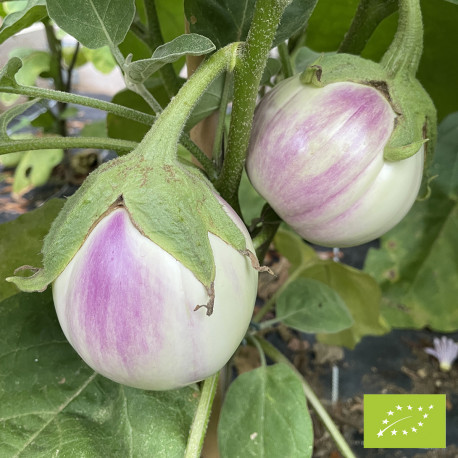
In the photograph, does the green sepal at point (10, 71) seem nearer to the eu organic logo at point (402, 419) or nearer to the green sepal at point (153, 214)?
the green sepal at point (153, 214)

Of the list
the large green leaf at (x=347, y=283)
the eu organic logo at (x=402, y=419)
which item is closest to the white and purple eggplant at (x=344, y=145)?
the eu organic logo at (x=402, y=419)

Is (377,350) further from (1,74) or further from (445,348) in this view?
(1,74)

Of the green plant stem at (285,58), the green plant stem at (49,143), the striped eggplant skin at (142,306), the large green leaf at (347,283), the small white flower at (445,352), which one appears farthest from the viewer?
the small white flower at (445,352)

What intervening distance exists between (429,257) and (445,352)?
432 millimetres

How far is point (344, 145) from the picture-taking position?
0.35 metres

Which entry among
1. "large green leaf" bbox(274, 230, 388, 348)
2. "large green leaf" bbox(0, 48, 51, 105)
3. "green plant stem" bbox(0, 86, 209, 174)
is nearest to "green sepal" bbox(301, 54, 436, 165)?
"green plant stem" bbox(0, 86, 209, 174)

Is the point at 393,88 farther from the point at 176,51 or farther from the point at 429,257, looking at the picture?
the point at 429,257

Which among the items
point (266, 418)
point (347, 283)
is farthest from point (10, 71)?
point (347, 283)

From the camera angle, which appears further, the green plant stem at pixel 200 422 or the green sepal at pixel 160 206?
the green plant stem at pixel 200 422

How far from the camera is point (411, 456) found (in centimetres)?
100

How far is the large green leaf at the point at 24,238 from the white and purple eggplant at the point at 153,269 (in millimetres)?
201

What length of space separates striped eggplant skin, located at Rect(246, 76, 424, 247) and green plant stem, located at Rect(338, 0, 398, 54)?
138mm

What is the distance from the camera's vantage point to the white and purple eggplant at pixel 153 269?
29 centimetres

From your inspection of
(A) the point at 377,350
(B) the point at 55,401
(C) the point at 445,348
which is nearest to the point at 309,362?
(A) the point at 377,350
